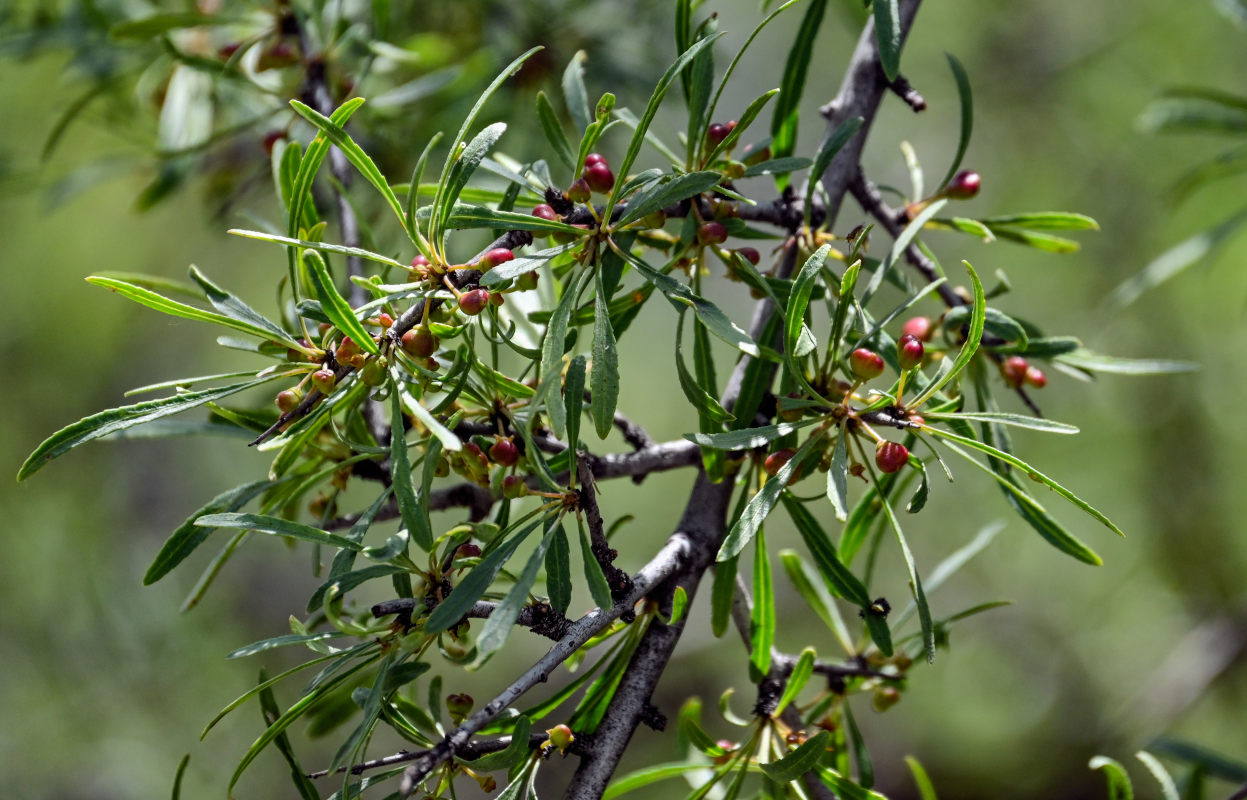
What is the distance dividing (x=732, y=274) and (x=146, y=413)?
0.35m

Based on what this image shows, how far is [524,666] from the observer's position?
2195mm

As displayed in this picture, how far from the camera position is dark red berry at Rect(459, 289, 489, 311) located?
46 cm

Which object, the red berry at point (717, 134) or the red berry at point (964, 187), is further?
the red berry at point (964, 187)

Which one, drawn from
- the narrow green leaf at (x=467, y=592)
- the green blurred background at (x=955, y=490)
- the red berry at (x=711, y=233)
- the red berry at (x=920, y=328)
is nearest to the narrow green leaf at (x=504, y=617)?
the narrow green leaf at (x=467, y=592)

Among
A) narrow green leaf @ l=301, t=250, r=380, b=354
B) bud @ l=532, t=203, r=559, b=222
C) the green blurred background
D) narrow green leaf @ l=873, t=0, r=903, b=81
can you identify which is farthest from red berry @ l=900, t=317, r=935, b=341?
the green blurred background

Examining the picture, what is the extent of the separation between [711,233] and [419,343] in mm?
189

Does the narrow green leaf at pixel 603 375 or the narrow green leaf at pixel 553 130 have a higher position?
the narrow green leaf at pixel 553 130

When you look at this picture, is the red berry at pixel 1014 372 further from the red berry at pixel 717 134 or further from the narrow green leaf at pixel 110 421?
the narrow green leaf at pixel 110 421

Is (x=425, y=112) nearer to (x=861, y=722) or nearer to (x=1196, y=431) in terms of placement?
(x=1196, y=431)

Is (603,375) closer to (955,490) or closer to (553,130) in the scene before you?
(553,130)

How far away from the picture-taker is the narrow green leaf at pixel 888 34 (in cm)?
55

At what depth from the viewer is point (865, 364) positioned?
50 centimetres

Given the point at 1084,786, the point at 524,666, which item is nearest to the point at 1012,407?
the point at 1084,786

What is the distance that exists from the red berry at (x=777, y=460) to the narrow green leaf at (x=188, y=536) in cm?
32
